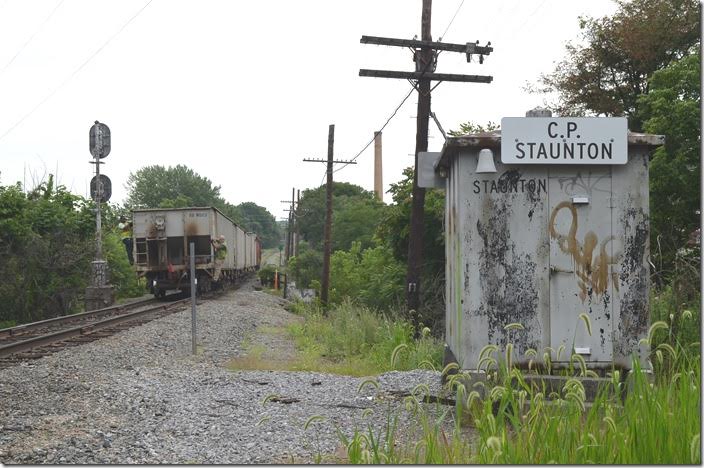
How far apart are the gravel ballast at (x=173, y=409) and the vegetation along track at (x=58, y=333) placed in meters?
0.85

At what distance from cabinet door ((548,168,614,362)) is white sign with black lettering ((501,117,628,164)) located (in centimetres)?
20

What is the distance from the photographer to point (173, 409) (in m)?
7.49

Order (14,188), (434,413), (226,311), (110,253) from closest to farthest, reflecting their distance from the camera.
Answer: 1. (434,413)
2. (226,311)
3. (14,188)
4. (110,253)

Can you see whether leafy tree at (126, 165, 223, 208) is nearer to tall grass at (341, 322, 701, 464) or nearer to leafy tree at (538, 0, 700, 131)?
leafy tree at (538, 0, 700, 131)

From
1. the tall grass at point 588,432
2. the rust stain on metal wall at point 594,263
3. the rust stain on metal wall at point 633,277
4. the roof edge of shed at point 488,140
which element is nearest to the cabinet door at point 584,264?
the rust stain on metal wall at point 594,263

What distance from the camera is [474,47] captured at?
1616 centimetres

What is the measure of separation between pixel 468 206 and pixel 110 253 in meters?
35.9

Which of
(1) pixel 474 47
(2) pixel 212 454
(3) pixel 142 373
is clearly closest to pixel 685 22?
(1) pixel 474 47

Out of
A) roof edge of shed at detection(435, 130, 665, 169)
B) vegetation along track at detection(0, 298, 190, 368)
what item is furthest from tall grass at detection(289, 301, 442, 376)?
vegetation along track at detection(0, 298, 190, 368)

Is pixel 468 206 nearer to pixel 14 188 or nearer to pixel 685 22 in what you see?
pixel 685 22

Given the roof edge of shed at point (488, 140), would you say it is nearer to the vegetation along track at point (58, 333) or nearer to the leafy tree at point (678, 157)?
the vegetation along track at point (58, 333)

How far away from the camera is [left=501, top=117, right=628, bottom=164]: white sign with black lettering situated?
6.89 meters

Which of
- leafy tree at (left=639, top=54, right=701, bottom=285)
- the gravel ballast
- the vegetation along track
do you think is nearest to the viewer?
the gravel ballast

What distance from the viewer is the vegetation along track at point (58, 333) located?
1241cm
